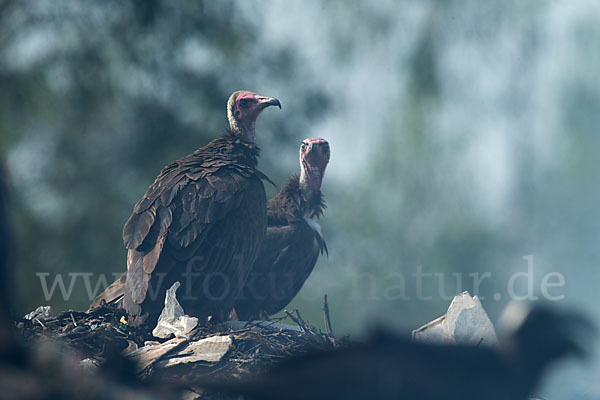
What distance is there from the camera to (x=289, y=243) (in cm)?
499

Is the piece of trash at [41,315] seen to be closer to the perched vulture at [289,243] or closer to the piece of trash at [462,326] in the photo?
the perched vulture at [289,243]

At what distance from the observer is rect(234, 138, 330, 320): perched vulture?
16.2 ft

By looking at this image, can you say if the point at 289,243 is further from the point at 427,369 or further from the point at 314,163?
the point at 427,369

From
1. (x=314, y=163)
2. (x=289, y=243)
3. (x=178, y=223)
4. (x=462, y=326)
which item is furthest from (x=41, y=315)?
(x=462, y=326)

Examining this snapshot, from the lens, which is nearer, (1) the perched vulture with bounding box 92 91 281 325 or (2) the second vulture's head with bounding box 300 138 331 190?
(1) the perched vulture with bounding box 92 91 281 325

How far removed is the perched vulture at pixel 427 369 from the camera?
1.71m

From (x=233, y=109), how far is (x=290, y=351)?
216cm

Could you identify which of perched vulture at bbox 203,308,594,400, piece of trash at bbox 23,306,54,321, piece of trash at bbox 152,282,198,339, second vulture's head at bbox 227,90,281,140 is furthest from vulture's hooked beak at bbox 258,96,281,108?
perched vulture at bbox 203,308,594,400

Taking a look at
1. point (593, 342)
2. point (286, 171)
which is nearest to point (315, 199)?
point (593, 342)

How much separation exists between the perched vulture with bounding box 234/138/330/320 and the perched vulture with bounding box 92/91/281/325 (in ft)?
2.39

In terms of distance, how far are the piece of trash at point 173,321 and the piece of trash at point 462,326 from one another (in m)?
1.29

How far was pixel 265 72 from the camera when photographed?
1307 centimetres

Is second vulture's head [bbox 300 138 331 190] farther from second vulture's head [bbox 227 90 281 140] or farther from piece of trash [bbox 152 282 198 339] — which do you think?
piece of trash [bbox 152 282 198 339]

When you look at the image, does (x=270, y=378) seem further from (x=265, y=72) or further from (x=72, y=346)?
(x=265, y=72)
